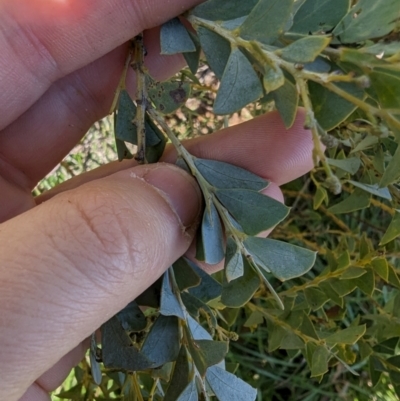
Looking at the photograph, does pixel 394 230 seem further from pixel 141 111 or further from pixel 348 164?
pixel 141 111

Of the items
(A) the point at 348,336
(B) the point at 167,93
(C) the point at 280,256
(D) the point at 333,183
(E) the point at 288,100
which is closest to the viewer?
(D) the point at 333,183

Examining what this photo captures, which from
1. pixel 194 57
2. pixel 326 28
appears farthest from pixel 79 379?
pixel 326 28

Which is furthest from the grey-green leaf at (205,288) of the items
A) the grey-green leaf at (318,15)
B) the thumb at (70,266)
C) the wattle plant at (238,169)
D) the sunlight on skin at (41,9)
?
the sunlight on skin at (41,9)

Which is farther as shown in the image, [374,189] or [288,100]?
[374,189]

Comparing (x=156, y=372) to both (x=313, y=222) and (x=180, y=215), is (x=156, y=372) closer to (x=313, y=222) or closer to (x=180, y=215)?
(x=180, y=215)

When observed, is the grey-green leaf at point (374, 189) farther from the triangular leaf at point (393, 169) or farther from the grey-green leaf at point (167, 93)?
the grey-green leaf at point (167, 93)

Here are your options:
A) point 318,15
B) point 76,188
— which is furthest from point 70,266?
point 318,15

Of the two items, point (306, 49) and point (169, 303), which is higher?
point (306, 49)
